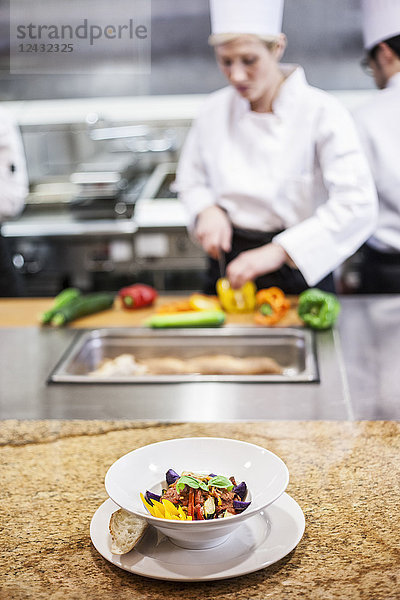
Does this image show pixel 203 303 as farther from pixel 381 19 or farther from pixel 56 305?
pixel 381 19

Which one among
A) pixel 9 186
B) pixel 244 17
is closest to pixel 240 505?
pixel 244 17

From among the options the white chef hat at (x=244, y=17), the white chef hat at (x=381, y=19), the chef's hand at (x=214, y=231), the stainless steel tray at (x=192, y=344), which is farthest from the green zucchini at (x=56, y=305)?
the white chef hat at (x=381, y=19)

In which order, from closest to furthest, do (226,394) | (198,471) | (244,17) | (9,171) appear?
1. (198,471)
2. (226,394)
3. (244,17)
4. (9,171)

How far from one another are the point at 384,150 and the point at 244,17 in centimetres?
72

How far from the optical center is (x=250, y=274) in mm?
1896

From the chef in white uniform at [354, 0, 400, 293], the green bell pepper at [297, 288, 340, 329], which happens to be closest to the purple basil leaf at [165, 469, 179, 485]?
the green bell pepper at [297, 288, 340, 329]

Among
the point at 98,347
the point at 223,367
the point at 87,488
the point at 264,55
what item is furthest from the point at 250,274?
the point at 87,488

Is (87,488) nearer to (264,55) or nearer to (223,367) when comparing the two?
(223,367)

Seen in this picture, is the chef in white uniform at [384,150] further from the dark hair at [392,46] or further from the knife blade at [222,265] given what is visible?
the knife blade at [222,265]

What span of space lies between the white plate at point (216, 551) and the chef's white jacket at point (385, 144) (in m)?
1.72

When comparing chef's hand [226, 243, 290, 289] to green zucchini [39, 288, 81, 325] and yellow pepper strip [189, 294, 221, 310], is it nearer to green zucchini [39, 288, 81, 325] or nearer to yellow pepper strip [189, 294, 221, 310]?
yellow pepper strip [189, 294, 221, 310]

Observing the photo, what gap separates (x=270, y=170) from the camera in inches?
81.2

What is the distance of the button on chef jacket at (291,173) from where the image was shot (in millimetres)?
1915

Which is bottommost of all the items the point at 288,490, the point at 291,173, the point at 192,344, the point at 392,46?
the point at 192,344
